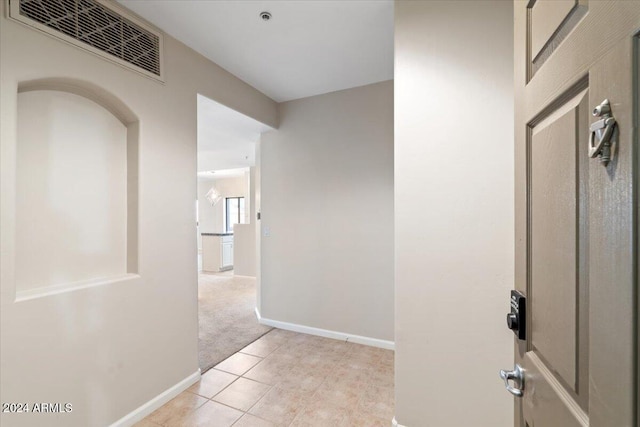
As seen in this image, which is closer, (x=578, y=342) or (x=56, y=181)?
→ (x=578, y=342)

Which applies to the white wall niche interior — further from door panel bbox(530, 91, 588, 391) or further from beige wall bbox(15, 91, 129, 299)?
door panel bbox(530, 91, 588, 391)

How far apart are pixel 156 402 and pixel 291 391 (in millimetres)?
1007

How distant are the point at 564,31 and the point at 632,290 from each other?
567mm

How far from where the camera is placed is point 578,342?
57 centimetres

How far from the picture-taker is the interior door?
426 millimetres

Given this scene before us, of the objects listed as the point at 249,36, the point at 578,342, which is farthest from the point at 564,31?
the point at 249,36

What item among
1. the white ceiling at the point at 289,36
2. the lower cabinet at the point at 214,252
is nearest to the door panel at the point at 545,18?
the white ceiling at the point at 289,36

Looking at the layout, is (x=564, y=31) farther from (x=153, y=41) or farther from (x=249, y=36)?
(x=153, y=41)

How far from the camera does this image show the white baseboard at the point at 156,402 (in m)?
1.91

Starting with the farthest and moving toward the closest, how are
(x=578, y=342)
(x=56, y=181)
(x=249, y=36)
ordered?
→ 1. (x=249, y=36)
2. (x=56, y=181)
3. (x=578, y=342)

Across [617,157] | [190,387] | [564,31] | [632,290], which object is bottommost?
[190,387]

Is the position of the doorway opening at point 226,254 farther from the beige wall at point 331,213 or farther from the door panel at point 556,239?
the door panel at point 556,239

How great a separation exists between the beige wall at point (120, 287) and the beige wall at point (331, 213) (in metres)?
1.10

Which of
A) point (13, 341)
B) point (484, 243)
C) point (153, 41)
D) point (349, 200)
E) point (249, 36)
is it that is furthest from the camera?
point (349, 200)
